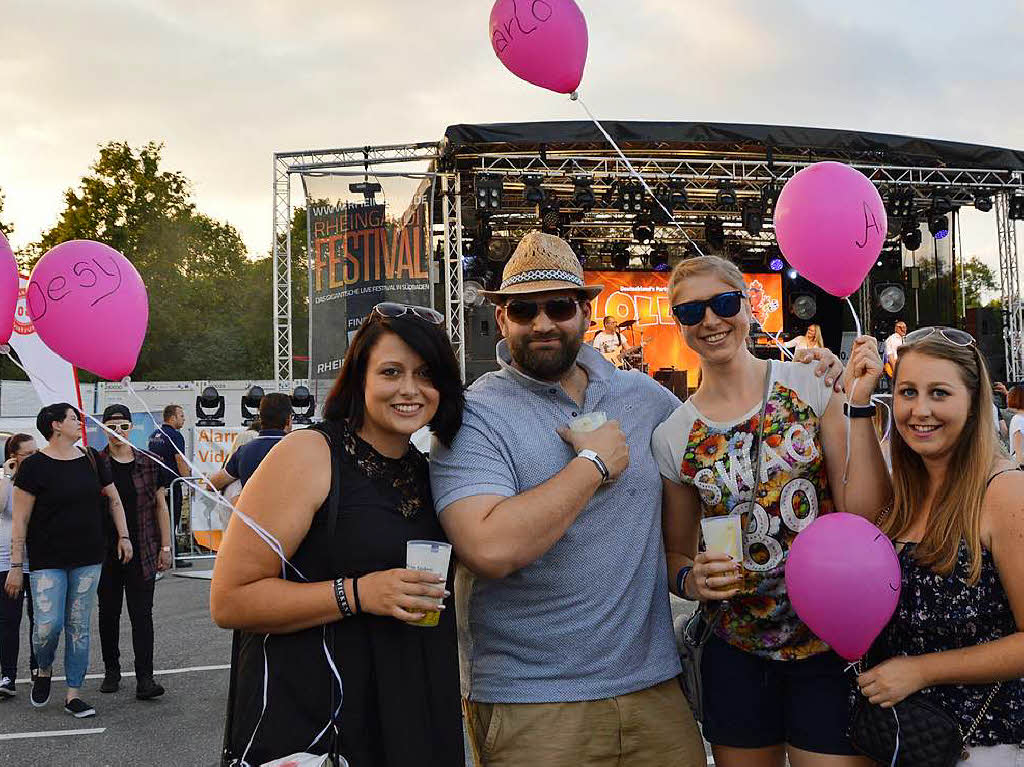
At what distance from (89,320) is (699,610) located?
1886mm

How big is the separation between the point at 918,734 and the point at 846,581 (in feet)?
1.20

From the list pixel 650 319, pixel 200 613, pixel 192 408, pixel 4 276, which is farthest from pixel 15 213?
pixel 4 276

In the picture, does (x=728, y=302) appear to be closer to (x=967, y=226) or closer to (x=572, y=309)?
(x=572, y=309)

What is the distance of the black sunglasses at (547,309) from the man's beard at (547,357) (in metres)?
0.05

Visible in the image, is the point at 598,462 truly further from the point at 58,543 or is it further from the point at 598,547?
the point at 58,543

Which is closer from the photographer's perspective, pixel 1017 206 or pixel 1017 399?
pixel 1017 399

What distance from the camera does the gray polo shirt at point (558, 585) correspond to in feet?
6.40

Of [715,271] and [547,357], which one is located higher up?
[715,271]

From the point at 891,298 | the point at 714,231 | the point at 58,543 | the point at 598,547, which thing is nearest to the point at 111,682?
the point at 58,543

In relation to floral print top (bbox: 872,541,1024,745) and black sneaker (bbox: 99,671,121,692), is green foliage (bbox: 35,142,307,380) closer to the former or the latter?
black sneaker (bbox: 99,671,121,692)

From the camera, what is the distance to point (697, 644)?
207cm

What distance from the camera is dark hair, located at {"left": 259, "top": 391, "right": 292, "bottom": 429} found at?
18.0ft

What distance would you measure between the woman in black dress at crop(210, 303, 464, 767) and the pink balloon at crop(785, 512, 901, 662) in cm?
83

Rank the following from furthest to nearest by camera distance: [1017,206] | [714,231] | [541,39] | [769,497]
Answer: [714,231] → [1017,206] → [541,39] → [769,497]
